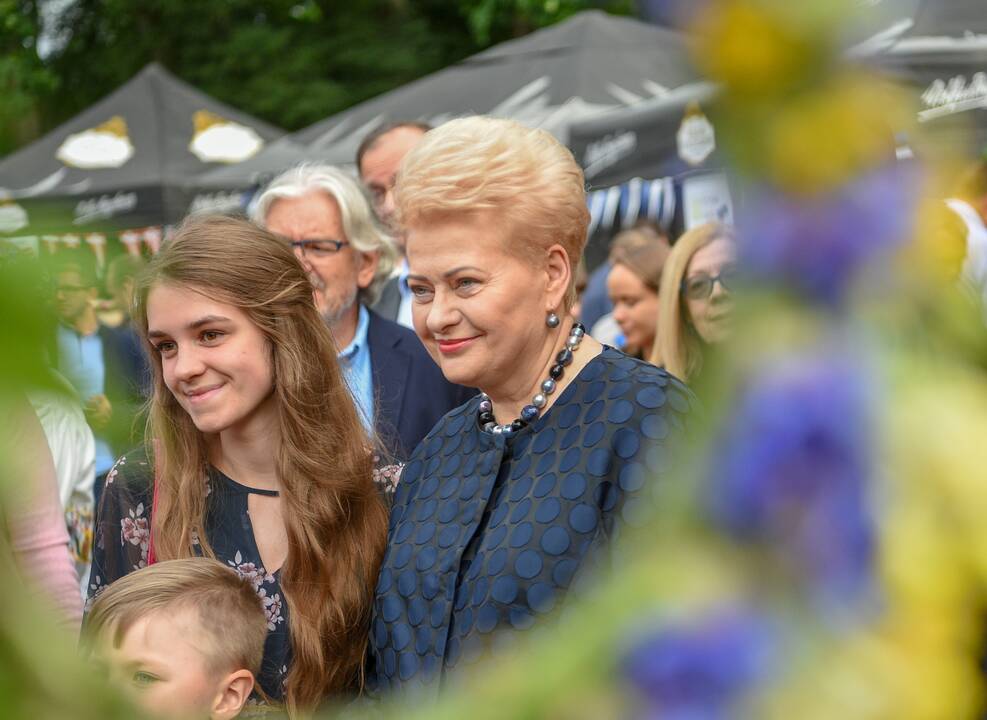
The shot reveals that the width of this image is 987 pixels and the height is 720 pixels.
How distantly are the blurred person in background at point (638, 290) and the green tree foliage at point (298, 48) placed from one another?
19.7 meters

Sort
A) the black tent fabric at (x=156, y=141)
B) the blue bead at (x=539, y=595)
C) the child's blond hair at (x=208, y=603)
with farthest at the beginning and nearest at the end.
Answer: the black tent fabric at (x=156, y=141) → the child's blond hair at (x=208, y=603) → the blue bead at (x=539, y=595)

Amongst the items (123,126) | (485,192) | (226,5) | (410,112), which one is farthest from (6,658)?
(226,5)

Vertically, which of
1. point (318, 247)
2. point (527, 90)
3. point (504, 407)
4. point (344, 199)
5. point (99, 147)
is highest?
point (527, 90)

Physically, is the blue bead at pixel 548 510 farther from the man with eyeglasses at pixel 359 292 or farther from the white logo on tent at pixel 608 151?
the white logo on tent at pixel 608 151

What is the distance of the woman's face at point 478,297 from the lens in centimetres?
240

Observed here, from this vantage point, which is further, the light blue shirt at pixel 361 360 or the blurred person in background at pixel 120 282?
the light blue shirt at pixel 361 360

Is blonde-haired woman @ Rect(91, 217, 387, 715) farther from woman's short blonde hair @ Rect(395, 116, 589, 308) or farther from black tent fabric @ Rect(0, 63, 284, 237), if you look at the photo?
black tent fabric @ Rect(0, 63, 284, 237)

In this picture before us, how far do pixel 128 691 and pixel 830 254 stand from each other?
0.29 meters

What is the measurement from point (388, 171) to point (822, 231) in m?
4.65

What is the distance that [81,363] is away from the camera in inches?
14.1

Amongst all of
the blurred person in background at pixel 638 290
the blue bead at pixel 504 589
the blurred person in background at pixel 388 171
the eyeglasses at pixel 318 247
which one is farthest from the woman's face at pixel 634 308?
the blue bead at pixel 504 589

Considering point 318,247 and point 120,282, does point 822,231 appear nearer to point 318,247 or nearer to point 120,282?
point 120,282

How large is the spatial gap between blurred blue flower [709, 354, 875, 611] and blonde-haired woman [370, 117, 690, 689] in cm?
177

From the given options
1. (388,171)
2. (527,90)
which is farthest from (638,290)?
(527,90)
